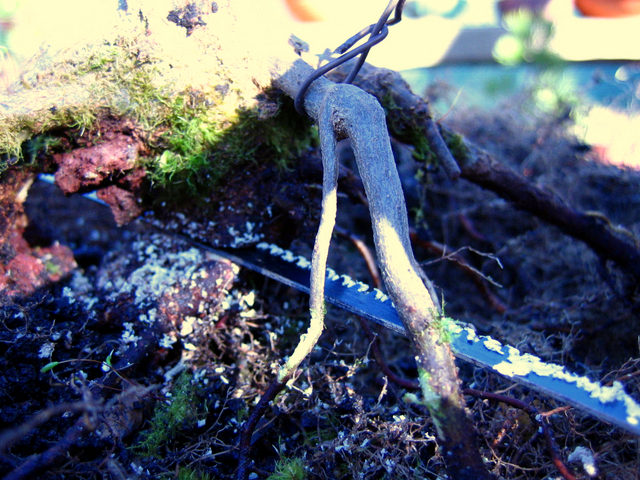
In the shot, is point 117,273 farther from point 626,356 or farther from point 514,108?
point 514,108

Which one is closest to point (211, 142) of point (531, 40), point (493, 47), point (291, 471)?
point (291, 471)

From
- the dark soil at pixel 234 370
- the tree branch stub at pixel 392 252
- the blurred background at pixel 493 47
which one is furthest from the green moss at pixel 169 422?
the blurred background at pixel 493 47

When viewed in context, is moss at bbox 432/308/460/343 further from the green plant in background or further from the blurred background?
the green plant in background

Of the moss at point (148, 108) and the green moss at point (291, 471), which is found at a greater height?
the moss at point (148, 108)

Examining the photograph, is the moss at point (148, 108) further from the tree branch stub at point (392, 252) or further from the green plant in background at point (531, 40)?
the green plant in background at point (531, 40)

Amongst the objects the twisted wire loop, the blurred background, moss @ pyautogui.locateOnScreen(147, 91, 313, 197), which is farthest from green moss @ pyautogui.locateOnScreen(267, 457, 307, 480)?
the blurred background

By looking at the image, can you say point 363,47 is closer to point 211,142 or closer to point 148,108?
point 211,142

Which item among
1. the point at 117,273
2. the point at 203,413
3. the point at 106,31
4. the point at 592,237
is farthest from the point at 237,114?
the point at 592,237
